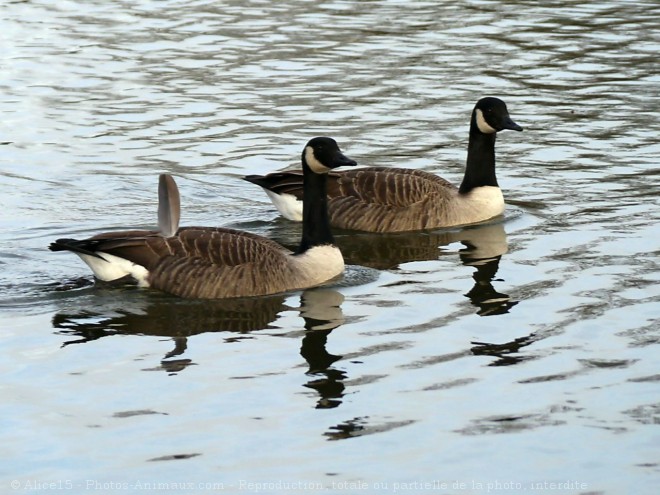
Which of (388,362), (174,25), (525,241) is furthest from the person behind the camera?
(174,25)

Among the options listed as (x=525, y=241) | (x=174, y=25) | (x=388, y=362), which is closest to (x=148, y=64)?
(x=174, y=25)

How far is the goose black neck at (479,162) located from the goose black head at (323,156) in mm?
2974

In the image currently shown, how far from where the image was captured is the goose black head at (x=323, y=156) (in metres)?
12.7

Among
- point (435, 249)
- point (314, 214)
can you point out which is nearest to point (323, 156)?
point (314, 214)

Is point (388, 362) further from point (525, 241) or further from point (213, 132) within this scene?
point (213, 132)

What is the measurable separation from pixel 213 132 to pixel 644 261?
7.51m

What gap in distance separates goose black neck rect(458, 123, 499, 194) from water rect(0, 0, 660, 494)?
521mm

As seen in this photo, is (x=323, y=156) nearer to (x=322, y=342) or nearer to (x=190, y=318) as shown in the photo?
(x=190, y=318)

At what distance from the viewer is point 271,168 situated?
56.0 feet

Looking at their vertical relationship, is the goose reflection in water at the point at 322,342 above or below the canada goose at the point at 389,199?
below

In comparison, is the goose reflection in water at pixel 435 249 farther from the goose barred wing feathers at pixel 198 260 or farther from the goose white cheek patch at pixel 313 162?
the goose barred wing feathers at pixel 198 260

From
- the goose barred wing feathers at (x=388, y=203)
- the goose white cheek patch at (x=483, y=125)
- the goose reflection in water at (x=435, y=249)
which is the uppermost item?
the goose white cheek patch at (x=483, y=125)

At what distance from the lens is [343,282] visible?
12742 mm

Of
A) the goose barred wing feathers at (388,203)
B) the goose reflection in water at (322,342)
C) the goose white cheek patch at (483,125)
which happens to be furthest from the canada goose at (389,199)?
the goose reflection in water at (322,342)
